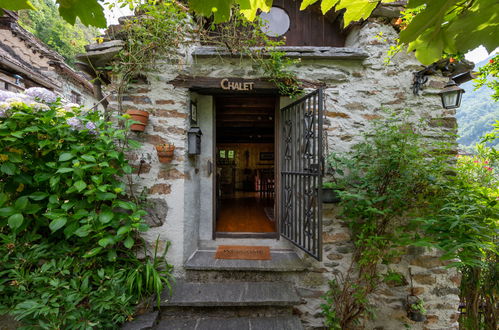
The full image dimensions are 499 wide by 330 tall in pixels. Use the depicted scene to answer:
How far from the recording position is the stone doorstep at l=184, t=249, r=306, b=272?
2.20 metres

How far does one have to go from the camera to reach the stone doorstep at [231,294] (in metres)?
1.96

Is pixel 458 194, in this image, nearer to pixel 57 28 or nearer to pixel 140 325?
pixel 140 325

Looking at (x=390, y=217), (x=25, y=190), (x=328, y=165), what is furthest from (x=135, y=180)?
(x=390, y=217)

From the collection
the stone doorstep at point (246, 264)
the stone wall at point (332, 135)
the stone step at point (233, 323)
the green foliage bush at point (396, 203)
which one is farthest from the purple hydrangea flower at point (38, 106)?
the green foliage bush at point (396, 203)

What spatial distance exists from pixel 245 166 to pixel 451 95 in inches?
319

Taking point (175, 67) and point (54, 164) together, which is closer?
point (54, 164)

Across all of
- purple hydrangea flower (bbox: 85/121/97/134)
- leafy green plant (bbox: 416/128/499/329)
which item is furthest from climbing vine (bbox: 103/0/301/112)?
leafy green plant (bbox: 416/128/499/329)

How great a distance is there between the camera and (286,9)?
2.86 metres

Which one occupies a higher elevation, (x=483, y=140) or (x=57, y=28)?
(x=57, y=28)

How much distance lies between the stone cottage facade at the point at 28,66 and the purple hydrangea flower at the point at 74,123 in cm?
339

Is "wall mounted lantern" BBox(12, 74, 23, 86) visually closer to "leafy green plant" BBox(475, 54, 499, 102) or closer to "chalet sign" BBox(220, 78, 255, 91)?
"chalet sign" BBox(220, 78, 255, 91)

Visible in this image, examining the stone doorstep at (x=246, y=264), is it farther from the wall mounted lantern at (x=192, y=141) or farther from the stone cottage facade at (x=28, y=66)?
the stone cottage facade at (x=28, y=66)

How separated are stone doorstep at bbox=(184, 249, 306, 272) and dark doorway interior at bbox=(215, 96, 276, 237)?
45 cm

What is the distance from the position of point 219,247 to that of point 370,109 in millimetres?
2474
